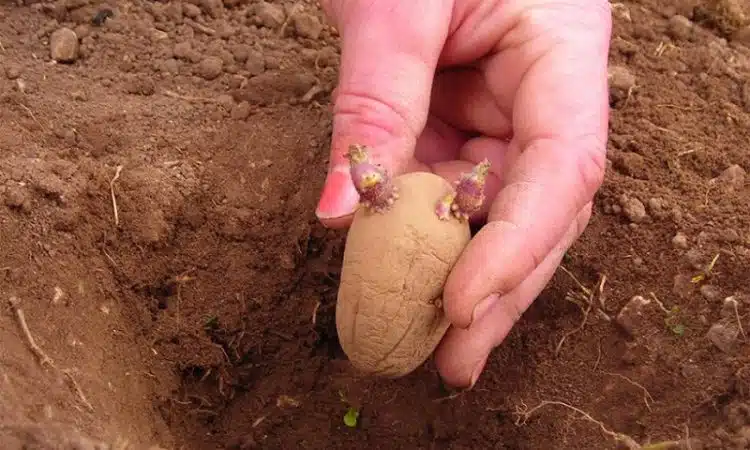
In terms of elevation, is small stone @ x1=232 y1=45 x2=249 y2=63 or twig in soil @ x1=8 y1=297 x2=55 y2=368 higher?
small stone @ x1=232 y1=45 x2=249 y2=63

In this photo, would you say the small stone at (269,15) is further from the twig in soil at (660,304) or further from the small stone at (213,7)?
the twig in soil at (660,304)

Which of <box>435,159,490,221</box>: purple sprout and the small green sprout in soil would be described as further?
the small green sprout in soil

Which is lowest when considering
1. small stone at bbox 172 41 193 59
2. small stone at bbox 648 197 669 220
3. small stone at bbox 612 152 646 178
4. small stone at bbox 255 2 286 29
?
small stone at bbox 648 197 669 220

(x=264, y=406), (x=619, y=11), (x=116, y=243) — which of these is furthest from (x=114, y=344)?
(x=619, y=11)

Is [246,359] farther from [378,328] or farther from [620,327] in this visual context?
[620,327]

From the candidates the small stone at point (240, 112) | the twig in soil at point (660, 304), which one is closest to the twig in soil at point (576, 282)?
the twig in soil at point (660, 304)

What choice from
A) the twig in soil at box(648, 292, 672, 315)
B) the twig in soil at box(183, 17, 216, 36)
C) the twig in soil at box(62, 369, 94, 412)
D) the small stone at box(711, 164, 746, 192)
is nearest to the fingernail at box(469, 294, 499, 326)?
the twig in soil at box(648, 292, 672, 315)

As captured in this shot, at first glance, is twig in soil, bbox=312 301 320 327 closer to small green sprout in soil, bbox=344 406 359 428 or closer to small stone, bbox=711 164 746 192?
small green sprout in soil, bbox=344 406 359 428
